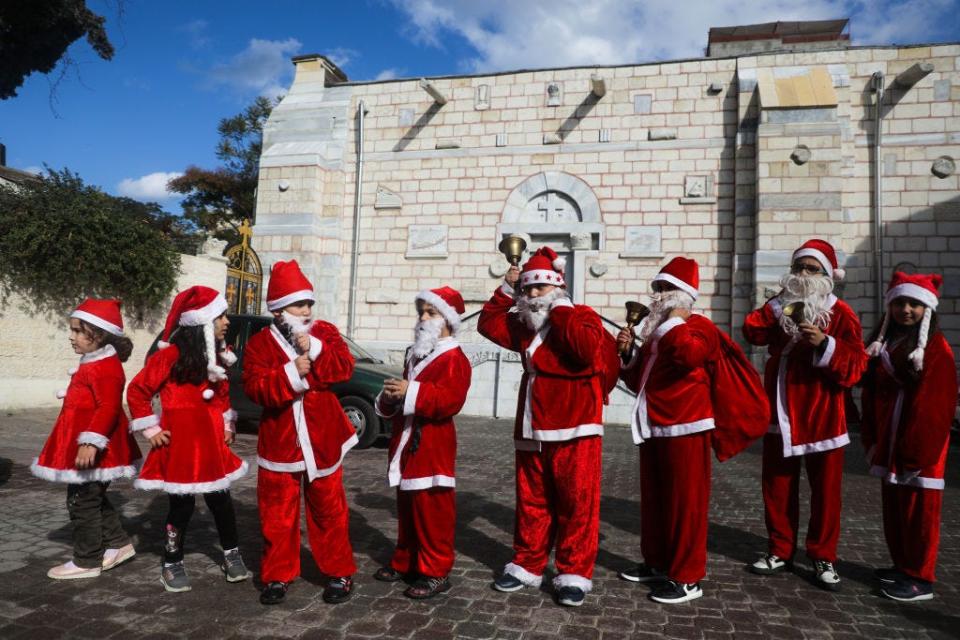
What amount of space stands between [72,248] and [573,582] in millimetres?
10184

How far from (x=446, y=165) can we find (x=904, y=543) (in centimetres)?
1157

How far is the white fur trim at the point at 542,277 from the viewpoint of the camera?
146 inches

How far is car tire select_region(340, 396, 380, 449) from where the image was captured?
825cm

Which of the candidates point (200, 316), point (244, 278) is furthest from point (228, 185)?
point (200, 316)

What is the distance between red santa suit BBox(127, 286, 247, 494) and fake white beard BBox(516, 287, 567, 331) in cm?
172

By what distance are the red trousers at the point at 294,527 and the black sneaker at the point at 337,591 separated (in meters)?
0.03

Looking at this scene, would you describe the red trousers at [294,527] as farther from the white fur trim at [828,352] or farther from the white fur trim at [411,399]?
the white fur trim at [828,352]

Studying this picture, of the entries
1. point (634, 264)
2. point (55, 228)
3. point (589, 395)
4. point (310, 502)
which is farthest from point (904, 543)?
point (55, 228)

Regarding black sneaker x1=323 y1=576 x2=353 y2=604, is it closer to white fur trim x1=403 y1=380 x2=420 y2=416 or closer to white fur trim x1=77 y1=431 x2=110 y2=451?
white fur trim x1=403 y1=380 x2=420 y2=416

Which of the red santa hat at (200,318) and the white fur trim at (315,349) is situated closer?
the white fur trim at (315,349)

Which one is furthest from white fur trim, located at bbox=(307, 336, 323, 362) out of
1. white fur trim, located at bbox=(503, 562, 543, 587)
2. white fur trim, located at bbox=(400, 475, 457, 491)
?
white fur trim, located at bbox=(503, 562, 543, 587)

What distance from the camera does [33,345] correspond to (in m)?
10.5

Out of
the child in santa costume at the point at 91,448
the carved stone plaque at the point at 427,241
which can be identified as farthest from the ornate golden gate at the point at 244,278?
the child in santa costume at the point at 91,448

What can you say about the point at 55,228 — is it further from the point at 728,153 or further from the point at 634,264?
the point at 728,153
